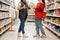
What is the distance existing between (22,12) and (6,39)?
133cm

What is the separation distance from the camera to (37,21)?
6.52 metres

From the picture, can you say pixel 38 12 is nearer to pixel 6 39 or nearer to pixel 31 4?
pixel 6 39

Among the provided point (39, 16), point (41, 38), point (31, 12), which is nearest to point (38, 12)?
point (39, 16)

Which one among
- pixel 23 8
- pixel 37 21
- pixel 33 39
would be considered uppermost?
pixel 23 8

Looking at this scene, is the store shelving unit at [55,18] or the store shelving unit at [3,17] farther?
the store shelving unit at [3,17]

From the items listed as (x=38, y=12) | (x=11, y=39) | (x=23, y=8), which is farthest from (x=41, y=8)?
(x=11, y=39)

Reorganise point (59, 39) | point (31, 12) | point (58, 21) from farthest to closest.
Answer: point (31, 12) < point (58, 21) < point (59, 39)

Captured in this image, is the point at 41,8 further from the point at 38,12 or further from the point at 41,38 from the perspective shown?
the point at 41,38

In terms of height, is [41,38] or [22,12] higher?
[22,12]

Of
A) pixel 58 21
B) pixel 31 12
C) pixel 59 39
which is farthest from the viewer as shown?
pixel 31 12

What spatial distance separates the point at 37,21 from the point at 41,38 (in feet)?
2.41

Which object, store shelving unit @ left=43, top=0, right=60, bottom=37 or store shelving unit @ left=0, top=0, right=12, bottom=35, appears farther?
store shelving unit @ left=0, top=0, right=12, bottom=35

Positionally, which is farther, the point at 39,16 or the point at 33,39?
the point at 39,16

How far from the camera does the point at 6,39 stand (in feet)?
19.7
